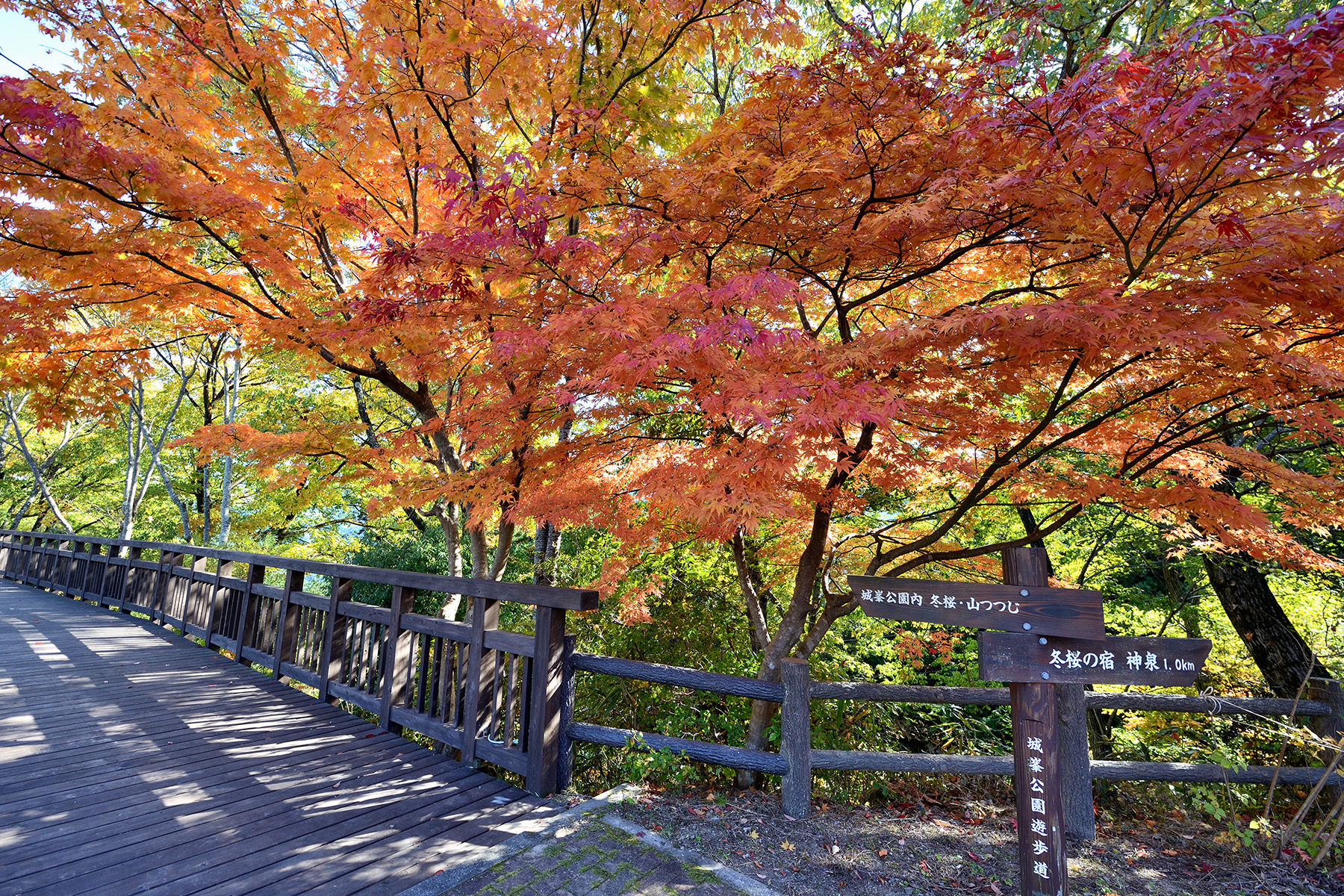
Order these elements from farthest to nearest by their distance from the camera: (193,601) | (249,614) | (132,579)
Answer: (132,579) < (193,601) < (249,614)

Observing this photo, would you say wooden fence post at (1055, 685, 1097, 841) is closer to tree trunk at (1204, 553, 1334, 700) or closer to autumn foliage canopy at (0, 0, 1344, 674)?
autumn foliage canopy at (0, 0, 1344, 674)

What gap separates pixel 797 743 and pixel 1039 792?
52.8 inches

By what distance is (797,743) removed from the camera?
11.4 ft

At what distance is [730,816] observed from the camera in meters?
3.38

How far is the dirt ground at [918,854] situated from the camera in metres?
2.88

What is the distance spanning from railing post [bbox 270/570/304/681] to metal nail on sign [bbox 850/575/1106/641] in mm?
5145

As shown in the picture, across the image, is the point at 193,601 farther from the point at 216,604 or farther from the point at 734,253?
the point at 734,253

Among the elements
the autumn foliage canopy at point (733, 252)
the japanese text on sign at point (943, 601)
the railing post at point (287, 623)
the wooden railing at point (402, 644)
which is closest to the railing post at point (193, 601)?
the wooden railing at point (402, 644)

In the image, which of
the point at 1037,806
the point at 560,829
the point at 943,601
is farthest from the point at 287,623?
the point at 1037,806

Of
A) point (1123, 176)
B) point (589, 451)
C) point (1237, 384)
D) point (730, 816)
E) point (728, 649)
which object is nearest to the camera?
point (1123, 176)

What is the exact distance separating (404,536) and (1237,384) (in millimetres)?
13101

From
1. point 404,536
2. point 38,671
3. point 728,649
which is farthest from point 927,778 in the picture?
point 404,536

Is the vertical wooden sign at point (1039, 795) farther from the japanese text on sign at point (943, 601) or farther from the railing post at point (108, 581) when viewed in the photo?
the railing post at point (108, 581)

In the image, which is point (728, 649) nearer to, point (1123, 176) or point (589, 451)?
point (589, 451)
